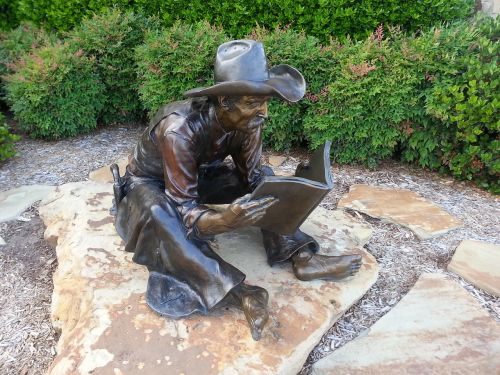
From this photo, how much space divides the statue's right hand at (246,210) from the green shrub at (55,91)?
11.7 feet

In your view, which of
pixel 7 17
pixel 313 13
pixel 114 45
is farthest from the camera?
pixel 7 17

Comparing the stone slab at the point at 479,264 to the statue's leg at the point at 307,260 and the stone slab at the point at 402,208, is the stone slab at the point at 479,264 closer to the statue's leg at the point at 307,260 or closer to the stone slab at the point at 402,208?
the stone slab at the point at 402,208

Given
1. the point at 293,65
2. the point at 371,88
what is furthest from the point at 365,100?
the point at 293,65

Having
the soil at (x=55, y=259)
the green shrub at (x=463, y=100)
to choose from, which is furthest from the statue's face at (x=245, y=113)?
the green shrub at (x=463, y=100)

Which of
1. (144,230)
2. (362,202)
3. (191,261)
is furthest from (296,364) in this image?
(362,202)

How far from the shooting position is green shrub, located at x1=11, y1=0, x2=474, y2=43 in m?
4.86

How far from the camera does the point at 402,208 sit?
13.2ft

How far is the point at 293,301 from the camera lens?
2.62 m

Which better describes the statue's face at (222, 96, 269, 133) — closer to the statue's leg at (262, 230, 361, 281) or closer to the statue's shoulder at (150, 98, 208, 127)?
the statue's shoulder at (150, 98, 208, 127)

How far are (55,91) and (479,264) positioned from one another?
4.40 meters

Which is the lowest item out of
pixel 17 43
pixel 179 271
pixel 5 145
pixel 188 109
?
pixel 5 145

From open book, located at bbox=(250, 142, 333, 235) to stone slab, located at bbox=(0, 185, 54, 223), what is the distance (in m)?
2.52

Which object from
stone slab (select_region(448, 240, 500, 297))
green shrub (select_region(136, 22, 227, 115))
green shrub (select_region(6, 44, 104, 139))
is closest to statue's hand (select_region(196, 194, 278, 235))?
stone slab (select_region(448, 240, 500, 297))

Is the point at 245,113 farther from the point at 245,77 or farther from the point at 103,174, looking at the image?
the point at 103,174
